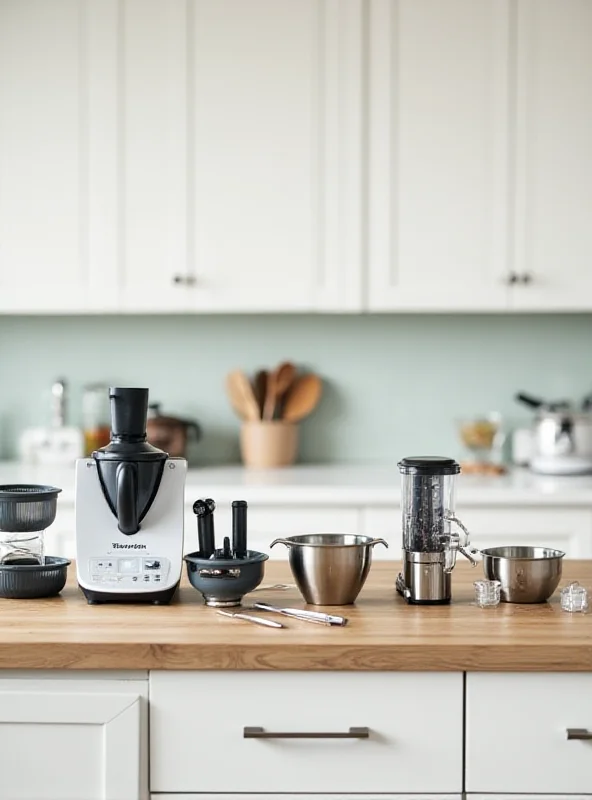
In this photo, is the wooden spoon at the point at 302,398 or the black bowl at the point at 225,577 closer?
the black bowl at the point at 225,577

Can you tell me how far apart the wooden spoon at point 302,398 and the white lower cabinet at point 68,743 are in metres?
2.43

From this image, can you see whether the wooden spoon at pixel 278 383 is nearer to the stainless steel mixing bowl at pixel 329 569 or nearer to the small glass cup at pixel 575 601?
the stainless steel mixing bowl at pixel 329 569

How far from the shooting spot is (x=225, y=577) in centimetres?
169

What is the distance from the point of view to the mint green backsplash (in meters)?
3.95

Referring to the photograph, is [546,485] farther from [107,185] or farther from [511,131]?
[107,185]

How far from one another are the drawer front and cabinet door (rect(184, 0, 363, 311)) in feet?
2.78

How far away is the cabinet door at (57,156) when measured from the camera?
3557 mm

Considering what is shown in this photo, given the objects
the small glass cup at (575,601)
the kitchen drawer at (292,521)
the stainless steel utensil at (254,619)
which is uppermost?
the small glass cup at (575,601)

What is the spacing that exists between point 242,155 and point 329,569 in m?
2.16

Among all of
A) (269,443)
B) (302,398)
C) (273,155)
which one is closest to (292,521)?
(269,443)

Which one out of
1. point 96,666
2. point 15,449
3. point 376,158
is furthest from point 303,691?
point 15,449

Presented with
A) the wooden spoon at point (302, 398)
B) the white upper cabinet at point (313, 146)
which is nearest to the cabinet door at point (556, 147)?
the white upper cabinet at point (313, 146)

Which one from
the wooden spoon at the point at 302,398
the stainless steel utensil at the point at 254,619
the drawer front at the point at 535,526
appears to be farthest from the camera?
the wooden spoon at the point at 302,398

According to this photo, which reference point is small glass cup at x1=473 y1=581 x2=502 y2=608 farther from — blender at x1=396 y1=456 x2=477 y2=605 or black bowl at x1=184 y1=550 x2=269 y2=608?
black bowl at x1=184 y1=550 x2=269 y2=608
